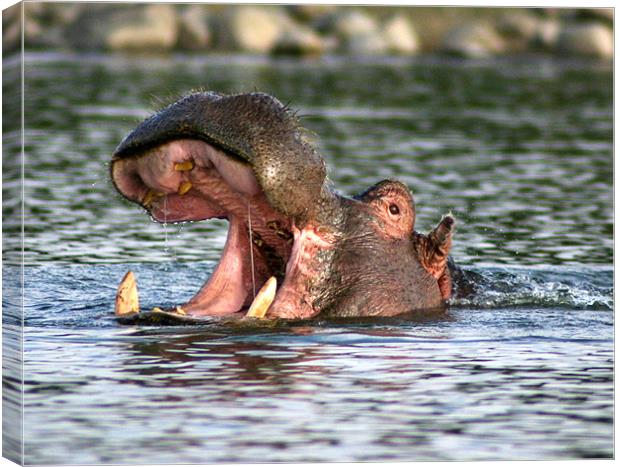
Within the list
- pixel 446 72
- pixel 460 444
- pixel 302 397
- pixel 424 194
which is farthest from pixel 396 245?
pixel 446 72

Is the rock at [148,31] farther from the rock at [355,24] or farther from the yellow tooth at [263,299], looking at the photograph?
the yellow tooth at [263,299]

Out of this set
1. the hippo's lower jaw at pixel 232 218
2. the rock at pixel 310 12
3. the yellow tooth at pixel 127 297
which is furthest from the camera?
the rock at pixel 310 12

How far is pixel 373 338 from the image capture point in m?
8.80

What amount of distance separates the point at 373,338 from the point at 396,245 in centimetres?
68

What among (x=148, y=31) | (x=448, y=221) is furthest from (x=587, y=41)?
(x=448, y=221)

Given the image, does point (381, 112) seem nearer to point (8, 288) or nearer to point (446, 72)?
point (446, 72)

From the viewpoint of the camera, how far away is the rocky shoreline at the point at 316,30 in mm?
22469

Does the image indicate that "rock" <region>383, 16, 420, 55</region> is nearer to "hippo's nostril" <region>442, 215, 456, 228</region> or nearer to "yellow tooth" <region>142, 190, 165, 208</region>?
"hippo's nostril" <region>442, 215, 456, 228</region>

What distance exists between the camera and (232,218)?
28.9 feet

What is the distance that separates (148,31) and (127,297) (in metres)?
19.9

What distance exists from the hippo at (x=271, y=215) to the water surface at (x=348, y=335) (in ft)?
0.58

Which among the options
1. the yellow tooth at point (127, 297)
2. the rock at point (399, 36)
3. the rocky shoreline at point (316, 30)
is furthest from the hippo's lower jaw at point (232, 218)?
the rock at point (399, 36)

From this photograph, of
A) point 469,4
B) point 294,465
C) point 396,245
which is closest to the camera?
point 294,465

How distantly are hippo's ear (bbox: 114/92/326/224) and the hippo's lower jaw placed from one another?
90 millimetres
